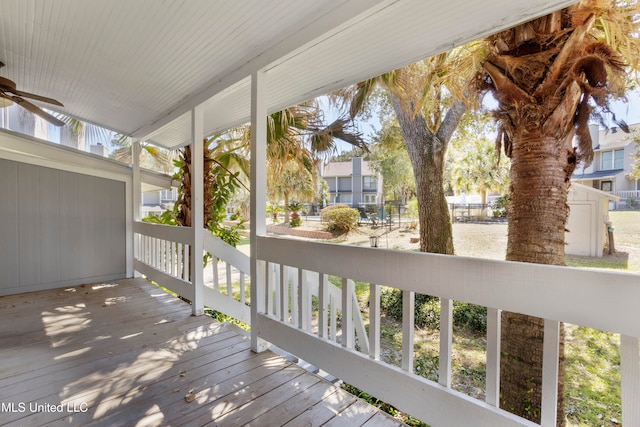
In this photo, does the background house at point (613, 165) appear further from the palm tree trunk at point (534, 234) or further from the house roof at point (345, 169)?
the house roof at point (345, 169)

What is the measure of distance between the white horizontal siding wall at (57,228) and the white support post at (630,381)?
585cm

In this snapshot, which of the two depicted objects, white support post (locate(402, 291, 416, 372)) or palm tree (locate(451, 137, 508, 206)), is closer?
white support post (locate(402, 291, 416, 372))

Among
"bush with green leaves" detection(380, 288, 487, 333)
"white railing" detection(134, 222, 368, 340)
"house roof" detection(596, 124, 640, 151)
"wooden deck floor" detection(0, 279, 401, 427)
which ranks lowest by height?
"bush with green leaves" detection(380, 288, 487, 333)

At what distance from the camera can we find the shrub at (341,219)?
1004 centimetres

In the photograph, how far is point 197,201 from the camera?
10.8 feet

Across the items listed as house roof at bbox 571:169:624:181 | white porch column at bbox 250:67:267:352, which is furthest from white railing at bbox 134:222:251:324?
house roof at bbox 571:169:624:181

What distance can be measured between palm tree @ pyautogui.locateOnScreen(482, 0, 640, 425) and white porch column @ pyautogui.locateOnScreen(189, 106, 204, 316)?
2818 millimetres

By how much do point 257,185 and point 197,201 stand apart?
1.16m

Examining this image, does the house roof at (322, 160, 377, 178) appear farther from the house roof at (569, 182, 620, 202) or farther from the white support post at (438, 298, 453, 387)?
the white support post at (438, 298, 453, 387)

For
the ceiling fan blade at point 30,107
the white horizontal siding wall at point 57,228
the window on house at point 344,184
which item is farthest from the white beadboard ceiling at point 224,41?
the window on house at point 344,184

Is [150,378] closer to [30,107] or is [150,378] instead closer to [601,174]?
[30,107]

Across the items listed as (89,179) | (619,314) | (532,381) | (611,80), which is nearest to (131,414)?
(619,314)

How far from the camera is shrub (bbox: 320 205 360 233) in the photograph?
10039 millimetres

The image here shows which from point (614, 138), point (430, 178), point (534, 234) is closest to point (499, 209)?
point (430, 178)
